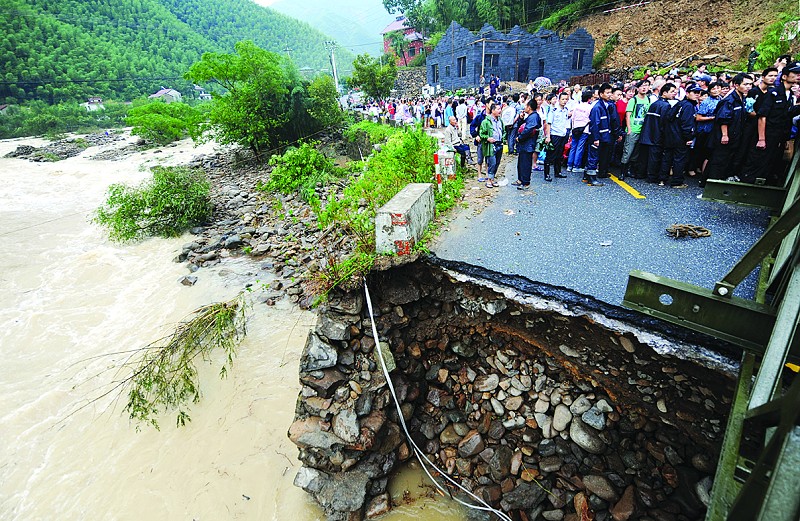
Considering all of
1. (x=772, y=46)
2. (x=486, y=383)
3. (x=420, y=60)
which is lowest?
(x=486, y=383)

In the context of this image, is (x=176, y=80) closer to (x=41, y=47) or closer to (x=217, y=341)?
(x=41, y=47)

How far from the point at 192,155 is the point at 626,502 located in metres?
27.9

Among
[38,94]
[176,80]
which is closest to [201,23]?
[176,80]

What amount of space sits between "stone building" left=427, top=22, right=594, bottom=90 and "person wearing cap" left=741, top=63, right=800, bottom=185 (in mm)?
24006

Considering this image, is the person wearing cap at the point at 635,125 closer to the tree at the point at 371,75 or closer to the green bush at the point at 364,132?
the green bush at the point at 364,132

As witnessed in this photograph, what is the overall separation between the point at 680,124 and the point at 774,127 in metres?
1.04

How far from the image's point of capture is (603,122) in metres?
6.26

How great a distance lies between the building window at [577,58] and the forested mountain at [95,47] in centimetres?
4177

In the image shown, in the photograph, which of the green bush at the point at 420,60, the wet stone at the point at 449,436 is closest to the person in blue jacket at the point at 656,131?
the wet stone at the point at 449,436

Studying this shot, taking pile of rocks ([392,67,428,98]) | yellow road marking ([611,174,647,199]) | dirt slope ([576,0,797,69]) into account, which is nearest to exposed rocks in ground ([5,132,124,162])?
pile of rocks ([392,67,428,98])

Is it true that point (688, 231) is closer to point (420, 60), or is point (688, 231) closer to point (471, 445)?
point (471, 445)

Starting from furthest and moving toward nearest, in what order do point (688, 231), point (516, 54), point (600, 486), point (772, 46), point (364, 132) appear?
point (516, 54)
point (364, 132)
point (772, 46)
point (688, 231)
point (600, 486)

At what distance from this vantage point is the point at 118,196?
1118 centimetres

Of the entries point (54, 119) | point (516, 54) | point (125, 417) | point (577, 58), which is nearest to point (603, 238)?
point (125, 417)
